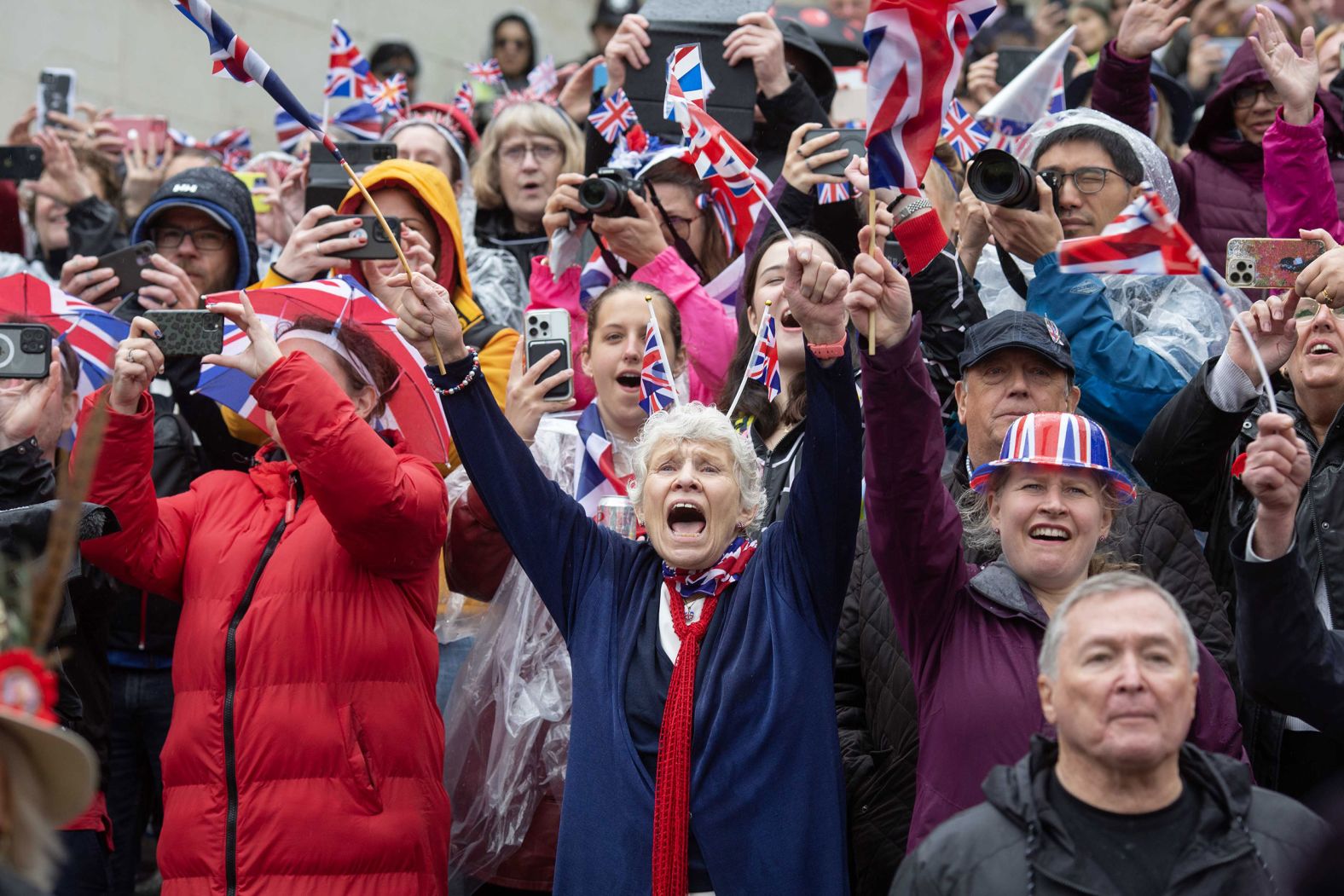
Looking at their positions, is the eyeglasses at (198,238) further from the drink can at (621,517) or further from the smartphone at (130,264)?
the drink can at (621,517)

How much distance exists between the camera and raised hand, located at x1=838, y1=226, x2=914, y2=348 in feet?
12.4

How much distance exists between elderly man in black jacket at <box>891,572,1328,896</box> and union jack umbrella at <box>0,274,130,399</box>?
3.19m

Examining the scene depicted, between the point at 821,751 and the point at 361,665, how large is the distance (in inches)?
45.6

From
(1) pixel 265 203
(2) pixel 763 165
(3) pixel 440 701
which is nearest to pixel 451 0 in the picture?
(1) pixel 265 203

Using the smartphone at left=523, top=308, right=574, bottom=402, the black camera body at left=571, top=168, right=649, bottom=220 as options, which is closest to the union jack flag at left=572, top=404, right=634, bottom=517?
the smartphone at left=523, top=308, right=574, bottom=402

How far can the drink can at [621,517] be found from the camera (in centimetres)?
475

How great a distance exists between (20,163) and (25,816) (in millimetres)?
4782

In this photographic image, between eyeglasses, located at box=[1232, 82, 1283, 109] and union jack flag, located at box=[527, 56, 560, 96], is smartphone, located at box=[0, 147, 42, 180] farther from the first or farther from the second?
eyeglasses, located at box=[1232, 82, 1283, 109]

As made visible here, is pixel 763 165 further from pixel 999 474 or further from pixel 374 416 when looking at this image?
pixel 999 474

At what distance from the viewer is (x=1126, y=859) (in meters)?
3.17

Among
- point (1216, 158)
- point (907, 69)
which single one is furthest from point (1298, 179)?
point (907, 69)

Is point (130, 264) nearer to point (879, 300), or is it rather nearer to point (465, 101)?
point (879, 300)

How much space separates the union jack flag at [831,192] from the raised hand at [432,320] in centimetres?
184

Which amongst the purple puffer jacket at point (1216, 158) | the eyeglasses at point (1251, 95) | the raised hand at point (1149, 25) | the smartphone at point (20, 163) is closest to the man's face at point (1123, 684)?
the purple puffer jacket at point (1216, 158)
